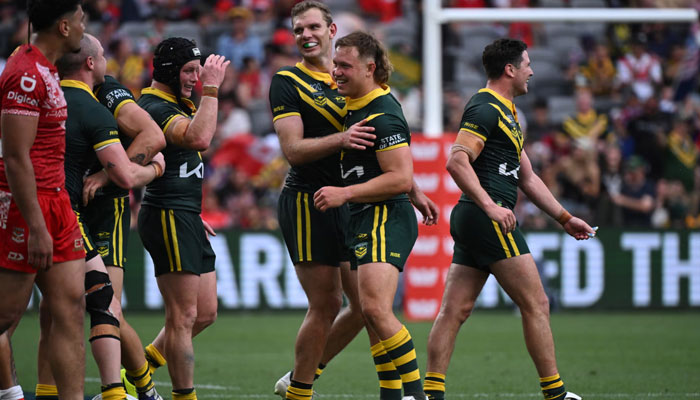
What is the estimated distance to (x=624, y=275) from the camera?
1582 centimetres

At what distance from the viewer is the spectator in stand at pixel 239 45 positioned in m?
19.6

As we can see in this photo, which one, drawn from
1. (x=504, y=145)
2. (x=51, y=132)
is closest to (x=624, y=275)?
(x=504, y=145)

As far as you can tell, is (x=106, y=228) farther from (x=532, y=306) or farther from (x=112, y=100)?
(x=532, y=306)

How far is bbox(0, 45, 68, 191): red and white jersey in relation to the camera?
4859mm

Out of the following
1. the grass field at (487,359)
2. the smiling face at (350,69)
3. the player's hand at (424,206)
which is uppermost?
the smiling face at (350,69)

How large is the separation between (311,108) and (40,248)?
2322 millimetres

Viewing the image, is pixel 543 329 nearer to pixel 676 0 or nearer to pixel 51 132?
pixel 51 132

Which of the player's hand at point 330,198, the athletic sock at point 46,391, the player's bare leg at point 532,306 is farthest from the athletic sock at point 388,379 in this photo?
the athletic sock at point 46,391

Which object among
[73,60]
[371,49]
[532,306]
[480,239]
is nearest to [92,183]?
[73,60]

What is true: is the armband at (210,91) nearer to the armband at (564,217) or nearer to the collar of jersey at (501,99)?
the collar of jersey at (501,99)

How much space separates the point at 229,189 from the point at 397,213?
1121 cm

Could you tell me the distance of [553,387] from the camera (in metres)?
6.41

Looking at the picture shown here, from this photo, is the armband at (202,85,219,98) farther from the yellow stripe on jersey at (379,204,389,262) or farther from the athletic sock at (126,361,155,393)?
the athletic sock at (126,361,155,393)

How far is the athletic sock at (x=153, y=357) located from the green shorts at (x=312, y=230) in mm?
1346
